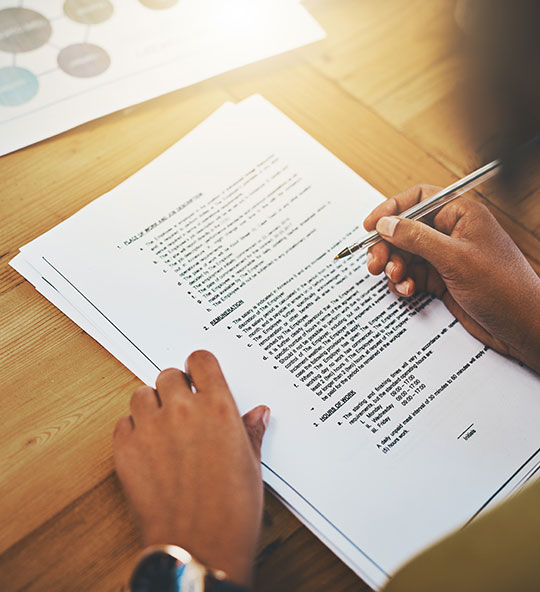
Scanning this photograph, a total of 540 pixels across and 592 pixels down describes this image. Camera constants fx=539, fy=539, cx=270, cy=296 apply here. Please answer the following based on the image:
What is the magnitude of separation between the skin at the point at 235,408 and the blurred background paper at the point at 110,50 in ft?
0.92

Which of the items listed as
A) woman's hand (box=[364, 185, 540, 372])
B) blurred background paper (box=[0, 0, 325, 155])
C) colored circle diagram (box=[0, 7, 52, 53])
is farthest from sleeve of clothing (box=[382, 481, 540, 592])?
colored circle diagram (box=[0, 7, 52, 53])

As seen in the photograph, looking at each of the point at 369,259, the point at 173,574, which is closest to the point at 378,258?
the point at 369,259

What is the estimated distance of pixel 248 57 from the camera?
0.64m

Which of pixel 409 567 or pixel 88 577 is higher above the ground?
pixel 409 567

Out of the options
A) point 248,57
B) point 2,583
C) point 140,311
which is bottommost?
point 2,583

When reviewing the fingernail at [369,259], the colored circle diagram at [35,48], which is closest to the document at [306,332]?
the fingernail at [369,259]

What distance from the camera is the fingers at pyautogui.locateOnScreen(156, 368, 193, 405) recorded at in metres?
0.44

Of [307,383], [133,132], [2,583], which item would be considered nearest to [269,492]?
[307,383]

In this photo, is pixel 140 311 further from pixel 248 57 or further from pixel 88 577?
pixel 248 57

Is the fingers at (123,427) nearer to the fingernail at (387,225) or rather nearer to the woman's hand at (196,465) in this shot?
the woman's hand at (196,465)

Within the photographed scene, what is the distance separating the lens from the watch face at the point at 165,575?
0.35 m

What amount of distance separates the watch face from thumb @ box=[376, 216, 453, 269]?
325mm

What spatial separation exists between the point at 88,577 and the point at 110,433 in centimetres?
11

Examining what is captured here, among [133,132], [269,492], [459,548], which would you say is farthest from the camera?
[133,132]
